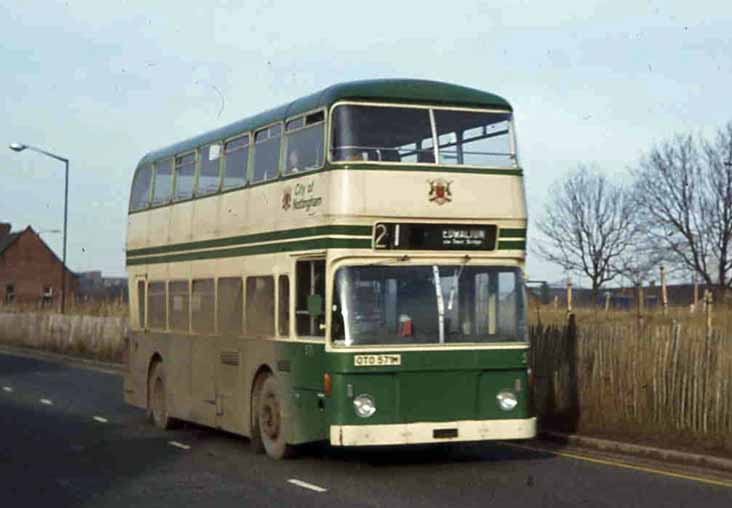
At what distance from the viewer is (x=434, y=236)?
51.0ft

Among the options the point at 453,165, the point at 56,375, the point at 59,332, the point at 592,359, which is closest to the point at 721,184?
the point at 59,332

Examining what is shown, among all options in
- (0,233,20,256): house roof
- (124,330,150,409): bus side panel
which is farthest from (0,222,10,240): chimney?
(124,330,150,409): bus side panel

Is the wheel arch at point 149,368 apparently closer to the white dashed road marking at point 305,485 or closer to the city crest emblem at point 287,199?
the city crest emblem at point 287,199

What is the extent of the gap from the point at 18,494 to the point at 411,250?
486 cm

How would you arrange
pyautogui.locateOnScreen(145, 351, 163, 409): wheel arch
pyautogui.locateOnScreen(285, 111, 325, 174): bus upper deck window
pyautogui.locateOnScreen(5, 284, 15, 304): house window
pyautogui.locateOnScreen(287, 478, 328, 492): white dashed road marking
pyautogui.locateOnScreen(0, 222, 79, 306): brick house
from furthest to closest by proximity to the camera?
pyautogui.locateOnScreen(0, 222, 79, 306): brick house
pyautogui.locateOnScreen(5, 284, 15, 304): house window
pyautogui.locateOnScreen(145, 351, 163, 409): wheel arch
pyautogui.locateOnScreen(285, 111, 325, 174): bus upper deck window
pyautogui.locateOnScreen(287, 478, 328, 492): white dashed road marking

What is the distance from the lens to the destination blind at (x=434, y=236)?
1538cm

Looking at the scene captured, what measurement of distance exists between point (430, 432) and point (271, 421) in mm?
2381

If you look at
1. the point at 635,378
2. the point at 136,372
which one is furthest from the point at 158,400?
the point at 635,378

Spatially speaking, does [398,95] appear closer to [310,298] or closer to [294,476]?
[310,298]

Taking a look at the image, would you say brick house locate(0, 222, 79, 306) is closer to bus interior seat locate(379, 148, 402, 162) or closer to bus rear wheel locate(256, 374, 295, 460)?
bus rear wheel locate(256, 374, 295, 460)

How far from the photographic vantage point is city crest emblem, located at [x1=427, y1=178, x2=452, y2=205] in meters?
15.6

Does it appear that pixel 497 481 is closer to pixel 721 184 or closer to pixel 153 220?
pixel 153 220

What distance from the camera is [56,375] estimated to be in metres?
38.5

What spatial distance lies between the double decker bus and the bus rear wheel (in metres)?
0.02
